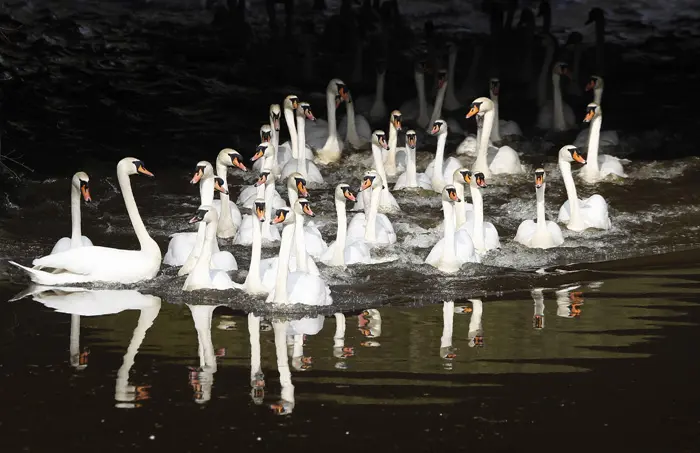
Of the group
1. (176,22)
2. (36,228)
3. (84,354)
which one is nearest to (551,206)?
(36,228)

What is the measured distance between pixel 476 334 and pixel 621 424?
8.10 feet

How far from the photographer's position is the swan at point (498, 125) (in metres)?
23.5

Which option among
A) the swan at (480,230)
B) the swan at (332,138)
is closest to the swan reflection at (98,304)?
the swan at (480,230)

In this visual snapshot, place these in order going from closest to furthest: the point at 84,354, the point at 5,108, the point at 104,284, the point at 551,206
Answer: the point at 84,354
the point at 104,284
the point at 551,206
the point at 5,108

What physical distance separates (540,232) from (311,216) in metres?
2.40

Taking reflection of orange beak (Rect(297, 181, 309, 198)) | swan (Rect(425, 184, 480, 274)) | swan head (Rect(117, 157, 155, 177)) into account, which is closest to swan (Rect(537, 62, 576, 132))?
swan (Rect(425, 184, 480, 274))

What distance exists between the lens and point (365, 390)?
458 inches

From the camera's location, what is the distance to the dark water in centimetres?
1097

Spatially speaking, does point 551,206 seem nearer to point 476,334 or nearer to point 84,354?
point 476,334

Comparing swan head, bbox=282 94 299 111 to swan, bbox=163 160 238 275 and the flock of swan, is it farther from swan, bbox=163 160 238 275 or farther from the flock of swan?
swan, bbox=163 160 238 275

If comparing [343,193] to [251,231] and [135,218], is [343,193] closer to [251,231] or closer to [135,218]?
[251,231]

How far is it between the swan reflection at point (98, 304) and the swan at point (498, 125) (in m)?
9.45

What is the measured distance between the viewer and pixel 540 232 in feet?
55.9

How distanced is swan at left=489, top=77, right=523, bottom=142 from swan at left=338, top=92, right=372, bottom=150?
1.78 meters
